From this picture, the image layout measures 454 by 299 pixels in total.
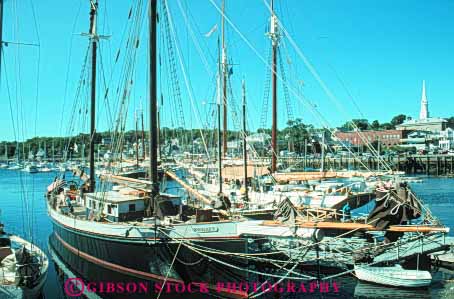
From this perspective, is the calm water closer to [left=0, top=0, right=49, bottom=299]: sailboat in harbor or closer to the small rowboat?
the small rowboat

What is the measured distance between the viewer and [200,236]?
15.9 m

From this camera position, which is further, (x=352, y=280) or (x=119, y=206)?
(x=352, y=280)

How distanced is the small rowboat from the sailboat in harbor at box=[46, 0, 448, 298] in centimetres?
63

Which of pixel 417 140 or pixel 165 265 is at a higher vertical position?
pixel 417 140

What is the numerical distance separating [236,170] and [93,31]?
1596 centimetres

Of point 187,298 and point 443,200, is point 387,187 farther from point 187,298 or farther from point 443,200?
point 443,200

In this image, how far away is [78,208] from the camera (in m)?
25.9

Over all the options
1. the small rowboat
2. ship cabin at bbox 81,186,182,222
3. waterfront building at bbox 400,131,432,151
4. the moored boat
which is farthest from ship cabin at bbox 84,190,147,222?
waterfront building at bbox 400,131,432,151

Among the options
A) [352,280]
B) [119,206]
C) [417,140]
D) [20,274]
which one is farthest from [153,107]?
[417,140]

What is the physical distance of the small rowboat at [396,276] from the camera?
19.0 m

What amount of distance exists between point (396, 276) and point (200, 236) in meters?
9.35

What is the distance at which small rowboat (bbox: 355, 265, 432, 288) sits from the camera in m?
19.0

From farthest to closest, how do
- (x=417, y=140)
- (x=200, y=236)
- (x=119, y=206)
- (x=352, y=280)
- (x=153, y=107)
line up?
(x=417, y=140) → (x=352, y=280) → (x=119, y=206) → (x=153, y=107) → (x=200, y=236)

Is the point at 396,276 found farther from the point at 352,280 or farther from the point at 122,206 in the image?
the point at 122,206
